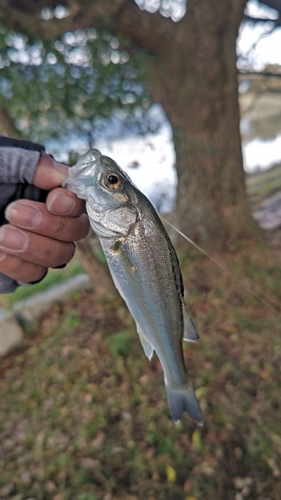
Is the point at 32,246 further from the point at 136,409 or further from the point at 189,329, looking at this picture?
the point at 136,409

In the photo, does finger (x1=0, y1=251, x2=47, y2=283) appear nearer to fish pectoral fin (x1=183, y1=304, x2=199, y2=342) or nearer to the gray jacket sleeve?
the gray jacket sleeve

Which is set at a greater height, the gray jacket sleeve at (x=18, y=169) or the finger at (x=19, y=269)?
the gray jacket sleeve at (x=18, y=169)

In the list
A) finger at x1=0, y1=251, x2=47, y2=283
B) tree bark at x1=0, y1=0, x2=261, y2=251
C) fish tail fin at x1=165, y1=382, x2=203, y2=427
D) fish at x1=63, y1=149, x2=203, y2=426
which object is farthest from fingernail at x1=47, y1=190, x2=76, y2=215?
tree bark at x1=0, y1=0, x2=261, y2=251

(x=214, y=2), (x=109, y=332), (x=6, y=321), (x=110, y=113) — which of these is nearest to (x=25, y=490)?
(x=109, y=332)

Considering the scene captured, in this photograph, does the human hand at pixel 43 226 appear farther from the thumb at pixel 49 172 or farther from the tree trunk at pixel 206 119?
the tree trunk at pixel 206 119

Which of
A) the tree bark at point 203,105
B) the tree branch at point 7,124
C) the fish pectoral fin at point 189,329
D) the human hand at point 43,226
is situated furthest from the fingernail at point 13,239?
the tree bark at point 203,105

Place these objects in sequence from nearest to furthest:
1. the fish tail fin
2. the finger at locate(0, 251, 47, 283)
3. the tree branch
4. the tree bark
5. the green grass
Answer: the fish tail fin < the finger at locate(0, 251, 47, 283) < the green grass < the tree branch < the tree bark

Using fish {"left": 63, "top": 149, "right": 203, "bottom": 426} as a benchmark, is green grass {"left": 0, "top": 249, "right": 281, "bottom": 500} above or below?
below

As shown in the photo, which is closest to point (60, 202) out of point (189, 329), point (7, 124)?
point (189, 329)
